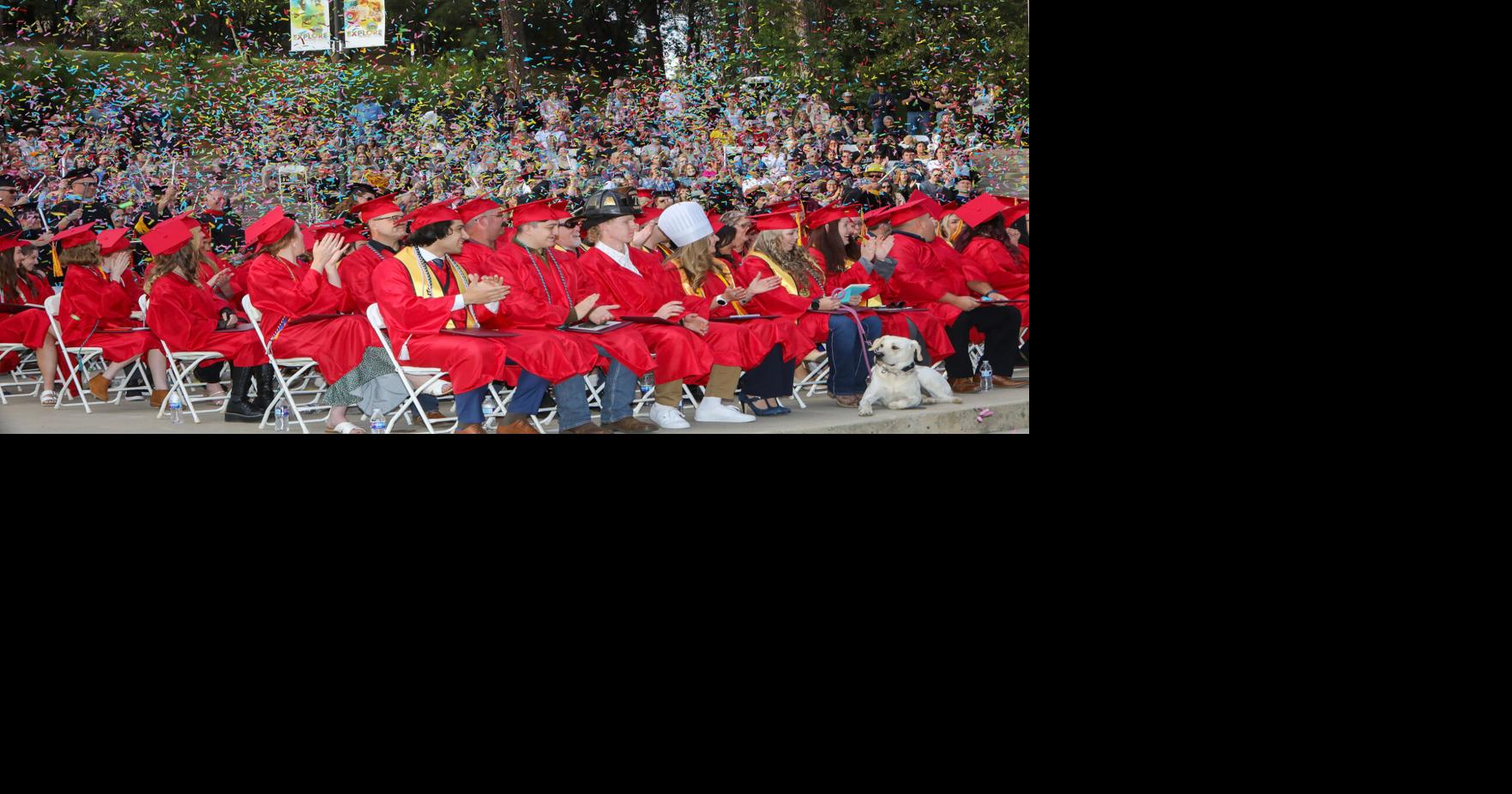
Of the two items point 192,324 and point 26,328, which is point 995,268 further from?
point 26,328

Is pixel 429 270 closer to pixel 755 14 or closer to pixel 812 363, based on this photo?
pixel 812 363

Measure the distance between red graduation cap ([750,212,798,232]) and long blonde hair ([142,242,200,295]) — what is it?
2818mm

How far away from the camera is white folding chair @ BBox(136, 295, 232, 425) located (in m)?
6.63

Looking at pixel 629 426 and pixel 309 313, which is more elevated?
pixel 309 313

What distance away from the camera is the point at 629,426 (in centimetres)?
628

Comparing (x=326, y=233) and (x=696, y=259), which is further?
(x=696, y=259)

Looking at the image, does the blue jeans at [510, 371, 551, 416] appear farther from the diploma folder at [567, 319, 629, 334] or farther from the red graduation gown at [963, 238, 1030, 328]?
the red graduation gown at [963, 238, 1030, 328]

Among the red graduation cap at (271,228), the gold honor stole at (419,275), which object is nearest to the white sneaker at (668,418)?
the gold honor stole at (419,275)

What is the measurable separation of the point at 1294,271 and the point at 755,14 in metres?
9.22

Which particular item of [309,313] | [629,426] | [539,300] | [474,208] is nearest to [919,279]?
[629,426]

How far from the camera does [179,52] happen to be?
39.7ft

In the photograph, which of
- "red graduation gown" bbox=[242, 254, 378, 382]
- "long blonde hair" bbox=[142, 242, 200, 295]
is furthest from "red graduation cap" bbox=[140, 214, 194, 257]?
"red graduation gown" bbox=[242, 254, 378, 382]

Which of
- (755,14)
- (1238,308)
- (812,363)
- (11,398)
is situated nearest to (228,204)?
(11,398)

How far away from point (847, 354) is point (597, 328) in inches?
70.9
